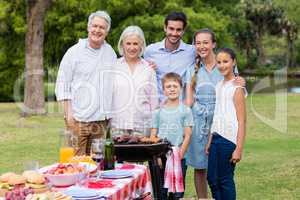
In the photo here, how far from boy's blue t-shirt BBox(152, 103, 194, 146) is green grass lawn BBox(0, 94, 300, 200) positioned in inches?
73.4

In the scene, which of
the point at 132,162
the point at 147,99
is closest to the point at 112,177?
the point at 132,162

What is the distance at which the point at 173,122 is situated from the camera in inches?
200

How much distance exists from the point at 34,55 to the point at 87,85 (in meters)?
11.3

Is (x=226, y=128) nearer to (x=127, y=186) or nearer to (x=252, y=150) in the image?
(x=127, y=186)

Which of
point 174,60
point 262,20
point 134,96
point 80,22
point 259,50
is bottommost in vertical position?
point 134,96

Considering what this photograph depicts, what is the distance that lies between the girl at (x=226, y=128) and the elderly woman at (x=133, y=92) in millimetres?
591

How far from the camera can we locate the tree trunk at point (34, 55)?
51.3ft

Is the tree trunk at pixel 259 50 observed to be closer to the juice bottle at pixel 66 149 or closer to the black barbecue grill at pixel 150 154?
the black barbecue grill at pixel 150 154

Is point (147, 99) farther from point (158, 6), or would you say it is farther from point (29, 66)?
point (158, 6)

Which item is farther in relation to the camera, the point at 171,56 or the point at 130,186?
the point at 171,56

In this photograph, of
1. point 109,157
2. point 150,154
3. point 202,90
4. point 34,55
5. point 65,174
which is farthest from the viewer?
point 34,55

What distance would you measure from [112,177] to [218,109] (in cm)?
149

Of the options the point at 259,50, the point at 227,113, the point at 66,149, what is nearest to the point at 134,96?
the point at 227,113

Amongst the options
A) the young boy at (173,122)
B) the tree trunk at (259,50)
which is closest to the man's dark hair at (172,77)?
the young boy at (173,122)
